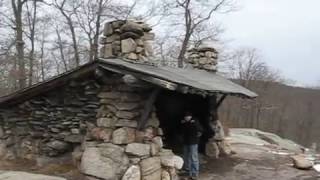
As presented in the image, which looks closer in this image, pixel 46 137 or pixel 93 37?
pixel 46 137

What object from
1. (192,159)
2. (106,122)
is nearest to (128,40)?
(106,122)

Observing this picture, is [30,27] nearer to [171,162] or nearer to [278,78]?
[171,162]

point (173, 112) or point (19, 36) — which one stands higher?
point (19, 36)

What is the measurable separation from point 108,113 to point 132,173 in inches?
52.4

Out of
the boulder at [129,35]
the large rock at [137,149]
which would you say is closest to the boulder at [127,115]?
the large rock at [137,149]

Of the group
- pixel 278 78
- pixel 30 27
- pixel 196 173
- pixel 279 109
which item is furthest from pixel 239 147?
pixel 278 78

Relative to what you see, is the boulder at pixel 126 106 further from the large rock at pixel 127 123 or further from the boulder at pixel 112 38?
the boulder at pixel 112 38

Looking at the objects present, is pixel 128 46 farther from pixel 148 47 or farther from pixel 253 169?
pixel 253 169

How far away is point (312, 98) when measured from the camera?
3506 cm

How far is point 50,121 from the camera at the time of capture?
9.66 metres

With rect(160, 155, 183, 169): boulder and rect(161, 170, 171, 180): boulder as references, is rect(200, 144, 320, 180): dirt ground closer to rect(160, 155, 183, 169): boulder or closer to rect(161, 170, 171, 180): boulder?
rect(160, 155, 183, 169): boulder

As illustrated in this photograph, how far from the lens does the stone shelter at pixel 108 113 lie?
318 inches

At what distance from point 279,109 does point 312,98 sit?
315 centimetres

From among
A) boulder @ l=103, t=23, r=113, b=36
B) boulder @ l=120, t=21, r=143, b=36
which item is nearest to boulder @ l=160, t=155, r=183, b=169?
boulder @ l=120, t=21, r=143, b=36
